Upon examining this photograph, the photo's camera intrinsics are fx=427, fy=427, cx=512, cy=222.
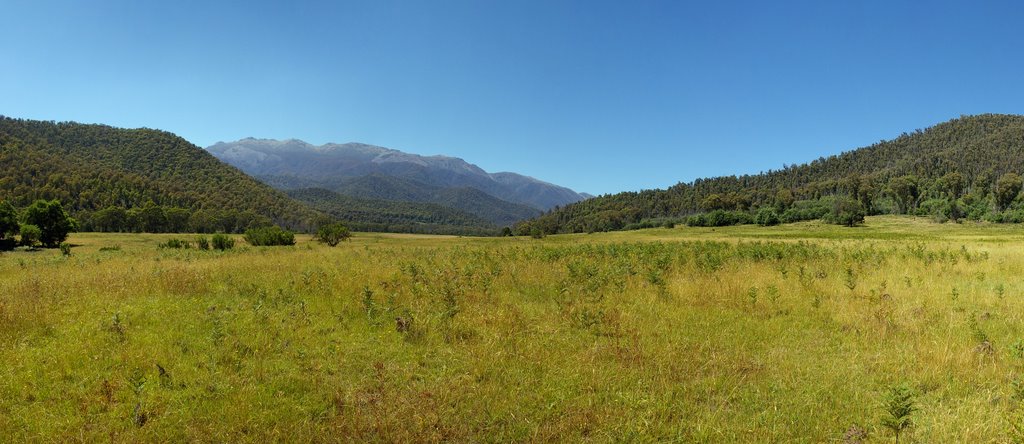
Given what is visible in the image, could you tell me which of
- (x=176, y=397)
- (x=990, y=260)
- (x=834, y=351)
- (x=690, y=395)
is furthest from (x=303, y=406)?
(x=990, y=260)

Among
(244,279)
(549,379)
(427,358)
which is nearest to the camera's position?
(549,379)

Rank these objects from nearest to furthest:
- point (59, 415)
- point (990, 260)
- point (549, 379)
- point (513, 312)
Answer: point (59, 415)
point (549, 379)
point (513, 312)
point (990, 260)

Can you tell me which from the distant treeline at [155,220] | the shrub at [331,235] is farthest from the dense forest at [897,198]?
the distant treeline at [155,220]

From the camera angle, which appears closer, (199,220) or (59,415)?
(59,415)

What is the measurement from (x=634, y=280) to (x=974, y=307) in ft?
26.6

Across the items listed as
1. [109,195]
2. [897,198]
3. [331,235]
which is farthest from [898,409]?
[109,195]

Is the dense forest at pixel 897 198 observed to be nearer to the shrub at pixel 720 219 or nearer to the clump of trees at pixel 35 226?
the shrub at pixel 720 219

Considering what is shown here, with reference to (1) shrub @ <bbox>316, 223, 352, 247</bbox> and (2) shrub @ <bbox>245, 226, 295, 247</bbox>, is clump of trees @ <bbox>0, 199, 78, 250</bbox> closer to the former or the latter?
(2) shrub @ <bbox>245, 226, 295, 247</bbox>

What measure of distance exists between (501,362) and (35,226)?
8731 centimetres

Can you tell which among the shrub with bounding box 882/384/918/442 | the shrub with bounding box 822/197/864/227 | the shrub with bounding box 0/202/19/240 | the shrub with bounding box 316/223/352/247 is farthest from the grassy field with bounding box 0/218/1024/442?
the shrub with bounding box 822/197/864/227

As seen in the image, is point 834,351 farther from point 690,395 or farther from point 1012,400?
point 690,395

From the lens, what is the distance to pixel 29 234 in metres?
60.0

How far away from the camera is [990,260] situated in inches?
760

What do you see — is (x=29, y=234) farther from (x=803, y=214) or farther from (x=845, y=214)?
(x=803, y=214)
